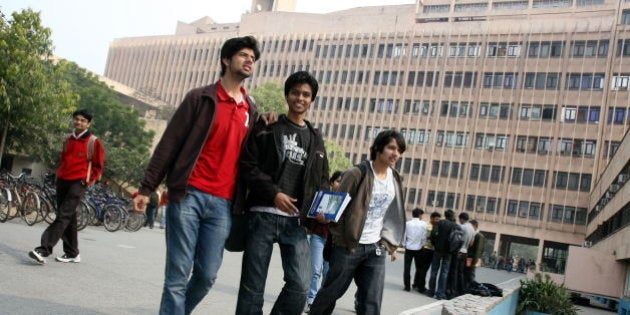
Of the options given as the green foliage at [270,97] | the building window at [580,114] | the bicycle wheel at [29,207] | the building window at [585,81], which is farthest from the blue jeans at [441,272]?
the building window at [585,81]

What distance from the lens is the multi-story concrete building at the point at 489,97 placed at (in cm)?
6066

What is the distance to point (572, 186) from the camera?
6044cm

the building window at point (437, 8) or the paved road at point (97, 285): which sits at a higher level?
the building window at point (437, 8)

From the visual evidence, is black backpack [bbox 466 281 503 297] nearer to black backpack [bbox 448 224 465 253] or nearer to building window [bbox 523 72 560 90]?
black backpack [bbox 448 224 465 253]

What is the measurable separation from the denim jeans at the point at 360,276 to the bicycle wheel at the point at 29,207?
11.0 metres

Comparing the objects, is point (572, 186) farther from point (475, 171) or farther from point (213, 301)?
point (213, 301)

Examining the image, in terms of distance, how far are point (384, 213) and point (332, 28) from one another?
83.3 meters

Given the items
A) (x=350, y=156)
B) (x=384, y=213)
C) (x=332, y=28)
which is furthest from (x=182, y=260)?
(x=332, y=28)

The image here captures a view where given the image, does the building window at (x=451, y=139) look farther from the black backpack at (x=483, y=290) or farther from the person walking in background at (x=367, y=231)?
the person walking in background at (x=367, y=231)

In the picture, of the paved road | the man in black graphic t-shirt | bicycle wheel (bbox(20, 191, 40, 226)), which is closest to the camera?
the man in black graphic t-shirt

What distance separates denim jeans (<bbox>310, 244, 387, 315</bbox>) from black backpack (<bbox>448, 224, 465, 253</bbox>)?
806 cm

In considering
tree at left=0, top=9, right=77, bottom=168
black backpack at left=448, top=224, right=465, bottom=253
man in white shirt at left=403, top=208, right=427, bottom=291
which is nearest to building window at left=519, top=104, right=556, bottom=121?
tree at left=0, top=9, right=77, bottom=168

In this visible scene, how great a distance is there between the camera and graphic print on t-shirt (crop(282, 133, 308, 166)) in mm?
4301

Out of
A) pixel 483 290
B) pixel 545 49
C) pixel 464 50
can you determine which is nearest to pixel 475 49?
pixel 464 50
